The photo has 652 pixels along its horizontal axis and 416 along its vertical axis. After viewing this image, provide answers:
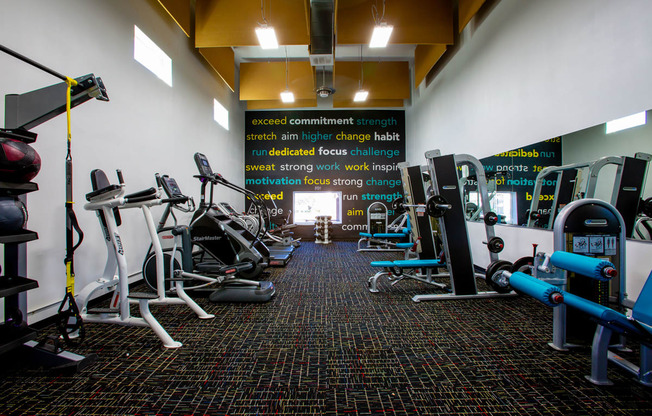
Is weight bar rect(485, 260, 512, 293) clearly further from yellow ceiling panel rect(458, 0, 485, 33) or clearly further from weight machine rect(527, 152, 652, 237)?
yellow ceiling panel rect(458, 0, 485, 33)

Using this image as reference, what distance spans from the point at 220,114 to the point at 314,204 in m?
3.58

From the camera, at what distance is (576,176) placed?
3131 mm

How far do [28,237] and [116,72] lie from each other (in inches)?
99.2

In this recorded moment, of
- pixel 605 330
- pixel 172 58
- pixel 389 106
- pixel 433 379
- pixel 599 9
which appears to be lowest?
pixel 433 379

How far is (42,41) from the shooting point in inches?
98.0

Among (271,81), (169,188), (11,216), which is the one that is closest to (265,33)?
(169,188)

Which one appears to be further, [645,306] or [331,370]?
[331,370]

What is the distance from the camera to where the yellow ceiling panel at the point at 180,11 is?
4143 mm

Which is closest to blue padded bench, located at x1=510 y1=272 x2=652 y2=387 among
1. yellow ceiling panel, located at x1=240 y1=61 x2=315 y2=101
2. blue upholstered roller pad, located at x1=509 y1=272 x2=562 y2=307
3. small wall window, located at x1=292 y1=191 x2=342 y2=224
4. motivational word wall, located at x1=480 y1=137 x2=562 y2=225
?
blue upholstered roller pad, located at x1=509 y1=272 x2=562 y2=307

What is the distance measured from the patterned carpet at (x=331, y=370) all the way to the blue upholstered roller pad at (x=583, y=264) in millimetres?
657

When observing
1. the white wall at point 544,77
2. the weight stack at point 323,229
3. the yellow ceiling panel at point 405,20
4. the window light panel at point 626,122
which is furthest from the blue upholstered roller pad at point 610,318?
the weight stack at point 323,229

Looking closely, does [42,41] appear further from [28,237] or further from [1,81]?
[28,237]

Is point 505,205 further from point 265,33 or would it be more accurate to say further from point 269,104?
point 269,104

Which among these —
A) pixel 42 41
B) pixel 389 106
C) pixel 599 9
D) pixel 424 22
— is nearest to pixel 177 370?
pixel 42 41
